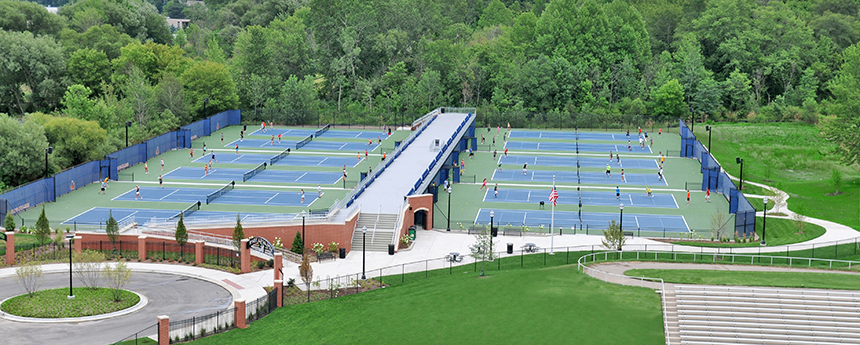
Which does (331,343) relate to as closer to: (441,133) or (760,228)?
(760,228)

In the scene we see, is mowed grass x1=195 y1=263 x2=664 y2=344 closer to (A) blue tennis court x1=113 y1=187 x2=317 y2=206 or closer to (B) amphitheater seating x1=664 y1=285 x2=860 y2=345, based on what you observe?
(B) amphitheater seating x1=664 y1=285 x2=860 y2=345

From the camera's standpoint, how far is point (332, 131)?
10306 cm

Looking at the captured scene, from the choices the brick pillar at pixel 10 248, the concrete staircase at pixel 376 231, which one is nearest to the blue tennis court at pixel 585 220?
the concrete staircase at pixel 376 231

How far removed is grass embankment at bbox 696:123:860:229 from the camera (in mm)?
67688

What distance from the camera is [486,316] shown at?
119ft

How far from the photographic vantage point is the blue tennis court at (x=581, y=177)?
250 feet

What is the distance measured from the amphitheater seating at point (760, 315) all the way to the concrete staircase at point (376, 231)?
819 inches

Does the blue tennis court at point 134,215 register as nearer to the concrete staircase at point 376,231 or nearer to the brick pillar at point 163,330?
the concrete staircase at point 376,231

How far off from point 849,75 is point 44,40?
90.7 meters

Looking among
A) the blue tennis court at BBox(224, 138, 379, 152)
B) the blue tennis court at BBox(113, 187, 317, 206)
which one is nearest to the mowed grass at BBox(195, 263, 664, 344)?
the blue tennis court at BBox(113, 187, 317, 206)

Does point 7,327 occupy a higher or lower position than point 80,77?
lower

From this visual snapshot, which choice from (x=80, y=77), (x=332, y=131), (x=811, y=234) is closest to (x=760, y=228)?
(x=811, y=234)

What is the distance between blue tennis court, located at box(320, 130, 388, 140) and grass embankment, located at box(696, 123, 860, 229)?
35.2 meters

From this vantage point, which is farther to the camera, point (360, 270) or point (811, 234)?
point (811, 234)
